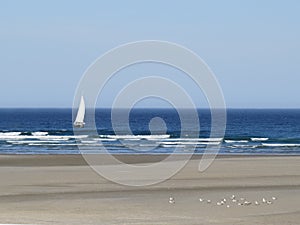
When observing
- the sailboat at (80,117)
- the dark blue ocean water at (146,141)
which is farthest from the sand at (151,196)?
the sailboat at (80,117)

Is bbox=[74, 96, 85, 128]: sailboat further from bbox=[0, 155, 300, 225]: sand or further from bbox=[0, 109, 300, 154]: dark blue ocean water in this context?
bbox=[0, 155, 300, 225]: sand

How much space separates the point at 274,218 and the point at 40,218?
14.8ft

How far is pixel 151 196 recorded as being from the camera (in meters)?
18.9

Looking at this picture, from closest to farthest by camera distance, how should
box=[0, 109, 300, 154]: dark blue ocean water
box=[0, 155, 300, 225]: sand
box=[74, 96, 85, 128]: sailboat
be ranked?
box=[0, 155, 300, 225]: sand
box=[0, 109, 300, 154]: dark blue ocean water
box=[74, 96, 85, 128]: sailboat

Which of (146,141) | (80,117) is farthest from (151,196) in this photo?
(80,117)

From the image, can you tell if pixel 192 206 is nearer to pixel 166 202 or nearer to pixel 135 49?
pixel 166 202

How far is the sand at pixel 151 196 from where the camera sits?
577 inches

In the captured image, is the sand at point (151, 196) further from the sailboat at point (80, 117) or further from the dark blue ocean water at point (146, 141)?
the sailboat at point (80, 117)

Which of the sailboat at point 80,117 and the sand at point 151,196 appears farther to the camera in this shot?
the sailboat at point 80,117

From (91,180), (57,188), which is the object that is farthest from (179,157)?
(57,188)

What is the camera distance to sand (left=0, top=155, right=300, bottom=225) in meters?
14.7

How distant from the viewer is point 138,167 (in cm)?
3042

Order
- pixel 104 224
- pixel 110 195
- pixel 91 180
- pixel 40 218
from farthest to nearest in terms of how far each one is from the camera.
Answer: pixel 91 180
pixel 110 195
pixel 40 218
pixel 104 224

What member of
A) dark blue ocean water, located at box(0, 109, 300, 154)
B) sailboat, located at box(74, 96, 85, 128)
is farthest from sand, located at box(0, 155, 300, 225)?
sailboat, located at box(74, 96, 85, 128)
